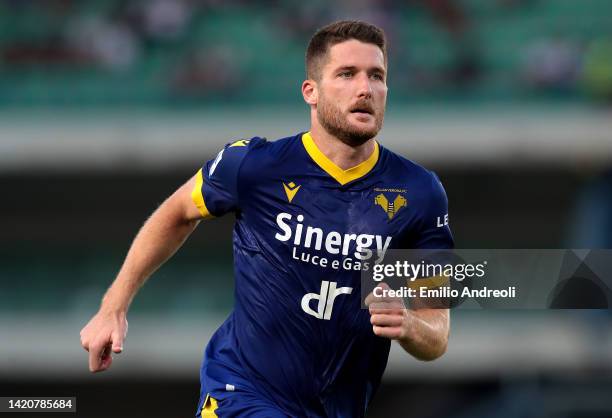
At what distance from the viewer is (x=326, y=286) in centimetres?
545

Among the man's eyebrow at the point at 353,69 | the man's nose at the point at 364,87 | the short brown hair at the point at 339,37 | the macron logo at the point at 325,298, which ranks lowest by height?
the macron logo at the point at 325,298

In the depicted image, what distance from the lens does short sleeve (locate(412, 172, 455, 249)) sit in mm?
5543

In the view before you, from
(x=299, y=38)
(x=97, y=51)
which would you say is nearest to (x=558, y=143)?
(x=299, y=38)

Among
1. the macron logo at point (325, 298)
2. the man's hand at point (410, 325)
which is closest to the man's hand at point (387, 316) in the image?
the man's hand at point (410, 325)

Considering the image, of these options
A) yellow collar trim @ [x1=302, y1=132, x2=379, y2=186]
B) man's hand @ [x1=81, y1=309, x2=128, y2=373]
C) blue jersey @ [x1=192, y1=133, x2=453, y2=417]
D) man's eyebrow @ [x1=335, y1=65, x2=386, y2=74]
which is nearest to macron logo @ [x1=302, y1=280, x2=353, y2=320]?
blue jersey @ [x1=192, y1=133, x2=453, y2=417]

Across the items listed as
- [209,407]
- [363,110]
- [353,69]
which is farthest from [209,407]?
[353,69]

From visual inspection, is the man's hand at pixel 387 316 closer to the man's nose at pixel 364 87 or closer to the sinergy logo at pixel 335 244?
the sinergy logo at pixel 335 244

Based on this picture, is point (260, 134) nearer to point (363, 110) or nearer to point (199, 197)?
point (199, 197)

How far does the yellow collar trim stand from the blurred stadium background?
1145 cm

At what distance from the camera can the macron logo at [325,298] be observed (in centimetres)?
545

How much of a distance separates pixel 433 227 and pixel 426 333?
2.09 ft

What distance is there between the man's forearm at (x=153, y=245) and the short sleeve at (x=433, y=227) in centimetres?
120

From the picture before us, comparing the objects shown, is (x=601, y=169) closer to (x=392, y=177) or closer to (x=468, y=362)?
(x=468, y=362)

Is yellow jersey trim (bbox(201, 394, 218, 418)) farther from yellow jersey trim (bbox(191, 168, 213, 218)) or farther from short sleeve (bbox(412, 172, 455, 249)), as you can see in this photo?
short sleeve (bbox(412, 172, 455, 249))
